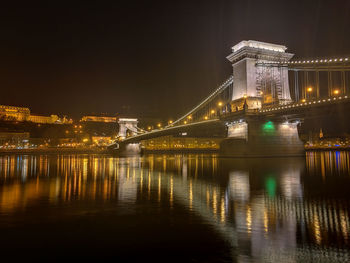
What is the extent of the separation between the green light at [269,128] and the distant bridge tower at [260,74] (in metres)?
3.64

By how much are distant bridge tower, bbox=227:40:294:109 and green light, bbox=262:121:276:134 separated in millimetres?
3638

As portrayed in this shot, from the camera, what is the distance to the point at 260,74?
42.6 metres

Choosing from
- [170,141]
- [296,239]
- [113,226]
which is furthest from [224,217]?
[170,141]

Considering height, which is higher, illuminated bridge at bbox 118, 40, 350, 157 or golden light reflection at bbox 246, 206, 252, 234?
illuminated bridge at bbox 118, 40, 350, 157

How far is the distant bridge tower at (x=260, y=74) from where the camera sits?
136ft

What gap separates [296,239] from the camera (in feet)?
19.0

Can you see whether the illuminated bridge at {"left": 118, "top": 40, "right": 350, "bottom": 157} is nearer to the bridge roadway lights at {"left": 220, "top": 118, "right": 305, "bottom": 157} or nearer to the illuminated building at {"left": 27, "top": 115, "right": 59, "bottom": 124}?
the bridge roadway lights at {"left": 220, "top": 118, "right": 305, "bottom": 157}

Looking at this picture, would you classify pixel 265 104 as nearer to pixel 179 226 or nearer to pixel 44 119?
pixel 179 226

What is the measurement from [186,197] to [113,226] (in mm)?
4206

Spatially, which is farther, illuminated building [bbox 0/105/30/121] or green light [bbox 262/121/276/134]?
illuminated building [bbox 0/105/30/121]

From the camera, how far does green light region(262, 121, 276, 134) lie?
126 ft

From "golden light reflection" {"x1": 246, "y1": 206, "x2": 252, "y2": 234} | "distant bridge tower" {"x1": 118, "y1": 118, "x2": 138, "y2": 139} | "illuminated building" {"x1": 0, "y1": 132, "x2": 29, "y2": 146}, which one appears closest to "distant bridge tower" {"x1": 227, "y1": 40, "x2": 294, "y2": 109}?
"golden light reflection" {"x1": 246, "y1": 206, "x2": 252, "y2": 234}

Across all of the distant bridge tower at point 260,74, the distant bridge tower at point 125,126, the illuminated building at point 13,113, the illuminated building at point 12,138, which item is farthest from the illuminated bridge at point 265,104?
the illuminated building at point 13,113

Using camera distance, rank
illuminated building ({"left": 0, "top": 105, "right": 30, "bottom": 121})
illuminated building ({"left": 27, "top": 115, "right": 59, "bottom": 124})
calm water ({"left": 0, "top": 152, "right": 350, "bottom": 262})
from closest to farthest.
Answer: calm water ({"left": 0, "top": 152, "right": 350, "bottom": 262})
illuminated building ({"left": 0, "top": 105, "right": 30, "bottom": 121})
illuminated building ({"left": 27, "top": 115, "right": 59, "bottom": 124})
